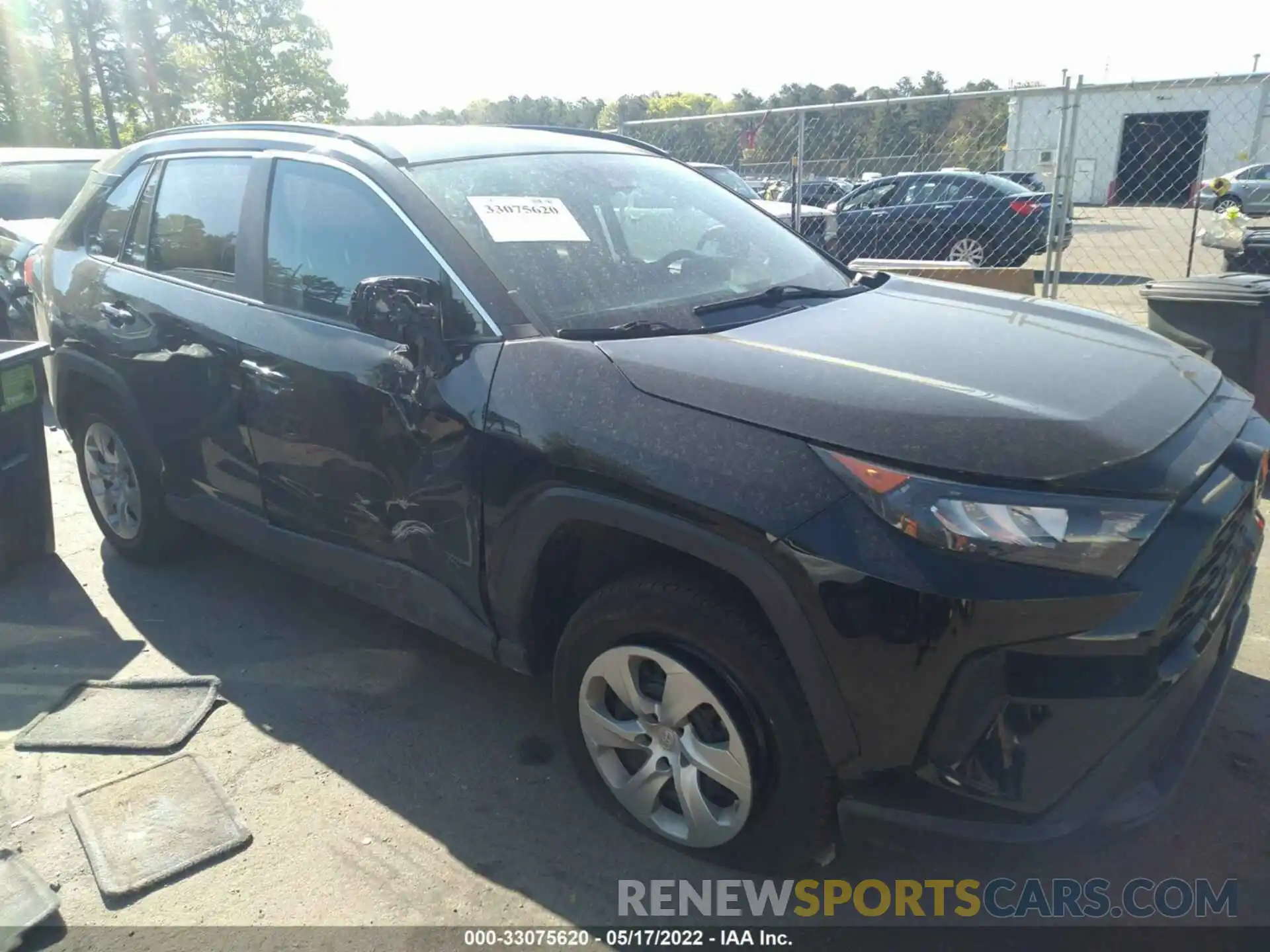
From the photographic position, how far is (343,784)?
2.97 m

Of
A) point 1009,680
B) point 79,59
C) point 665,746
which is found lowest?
point 665,746

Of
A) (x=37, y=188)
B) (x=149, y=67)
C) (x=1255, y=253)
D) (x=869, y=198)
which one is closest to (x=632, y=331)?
(x=1255, y=253)

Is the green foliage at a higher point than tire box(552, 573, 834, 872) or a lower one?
higher

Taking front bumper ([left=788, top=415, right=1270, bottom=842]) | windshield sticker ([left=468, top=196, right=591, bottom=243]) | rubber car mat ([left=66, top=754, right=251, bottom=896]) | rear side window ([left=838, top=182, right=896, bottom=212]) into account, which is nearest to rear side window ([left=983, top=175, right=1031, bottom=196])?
rear side window ([left=838, top=182, right=896, bottom=212])

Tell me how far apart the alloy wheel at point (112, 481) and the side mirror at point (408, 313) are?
2081 mm

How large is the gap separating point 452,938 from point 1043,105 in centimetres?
778

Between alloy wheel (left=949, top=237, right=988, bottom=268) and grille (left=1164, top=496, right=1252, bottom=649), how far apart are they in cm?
1152

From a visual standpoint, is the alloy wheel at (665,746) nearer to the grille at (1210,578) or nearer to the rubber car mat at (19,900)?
the grille at (1210,578)

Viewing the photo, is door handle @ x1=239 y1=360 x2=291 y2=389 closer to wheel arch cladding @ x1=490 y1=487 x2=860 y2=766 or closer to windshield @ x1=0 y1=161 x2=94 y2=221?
wheel arch cladding @ x1=490 y1=487 x2=860 y2=766

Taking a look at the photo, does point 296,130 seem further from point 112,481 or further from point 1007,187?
point 1007,187

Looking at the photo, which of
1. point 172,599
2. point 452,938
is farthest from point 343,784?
point 172,599

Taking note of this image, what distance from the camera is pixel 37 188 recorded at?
814 centimetres

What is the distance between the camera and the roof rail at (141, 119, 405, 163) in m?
3.11

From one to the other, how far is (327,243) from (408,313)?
28.5 inches
